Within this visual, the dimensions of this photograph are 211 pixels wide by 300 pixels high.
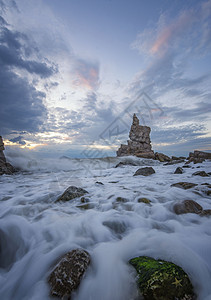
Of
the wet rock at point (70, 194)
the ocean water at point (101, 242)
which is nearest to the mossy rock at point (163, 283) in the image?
the ocean water at point (101, 242)

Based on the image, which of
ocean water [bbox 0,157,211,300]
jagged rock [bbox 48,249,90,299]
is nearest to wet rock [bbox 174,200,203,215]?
ocean water [bbox 0,157,211,300]

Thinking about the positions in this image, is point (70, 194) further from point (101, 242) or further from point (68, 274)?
point (68, 274)

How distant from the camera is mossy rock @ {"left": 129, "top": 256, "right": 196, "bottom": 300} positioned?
101cm

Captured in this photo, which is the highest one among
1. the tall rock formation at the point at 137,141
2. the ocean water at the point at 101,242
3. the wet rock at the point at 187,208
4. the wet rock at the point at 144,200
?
the tall rock formation at the point at 137,141

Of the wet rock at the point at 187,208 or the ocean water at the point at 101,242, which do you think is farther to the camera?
the wet rock at the point at 187,208

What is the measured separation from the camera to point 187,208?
2.57m

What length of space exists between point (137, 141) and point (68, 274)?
29.0 metres

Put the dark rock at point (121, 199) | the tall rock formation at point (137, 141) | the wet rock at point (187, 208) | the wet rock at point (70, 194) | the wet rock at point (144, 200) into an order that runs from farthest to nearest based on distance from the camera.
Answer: the tall rock formation at point (137, 141)
the wet rock at point (70, 194)
the dark rock at point (121, 199)
the wet rock at point (144, 200)
the wet rock at point (187, 208)

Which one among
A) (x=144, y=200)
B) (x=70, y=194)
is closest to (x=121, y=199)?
(x=144, y=200)

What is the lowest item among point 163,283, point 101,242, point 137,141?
point 101,242

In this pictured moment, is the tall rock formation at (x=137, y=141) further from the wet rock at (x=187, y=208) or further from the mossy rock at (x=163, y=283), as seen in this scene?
the mossy rock at (x=163, y=283)

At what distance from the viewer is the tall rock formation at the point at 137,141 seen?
28094mm

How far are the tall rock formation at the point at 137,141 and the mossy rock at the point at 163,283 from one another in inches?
1054

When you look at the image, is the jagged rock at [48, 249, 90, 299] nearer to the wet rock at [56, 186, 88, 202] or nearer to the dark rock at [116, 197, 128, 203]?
the dark rock at [116, 197, 128, 203]
